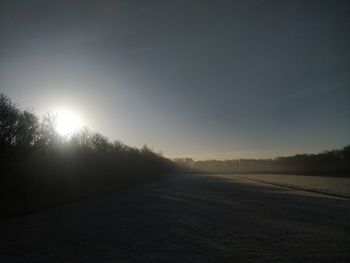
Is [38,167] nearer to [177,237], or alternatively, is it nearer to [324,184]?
[177,237]

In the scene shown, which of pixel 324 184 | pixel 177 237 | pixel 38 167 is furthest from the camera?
pixel 324 184

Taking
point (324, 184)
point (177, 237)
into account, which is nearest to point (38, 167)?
point (177, 237)

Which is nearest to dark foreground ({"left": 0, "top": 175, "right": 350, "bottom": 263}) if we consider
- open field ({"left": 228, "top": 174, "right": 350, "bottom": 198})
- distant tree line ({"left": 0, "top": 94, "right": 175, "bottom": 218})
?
distant tree line ({"left": 0, "top": 94, "right": 175, "bottom": 218})

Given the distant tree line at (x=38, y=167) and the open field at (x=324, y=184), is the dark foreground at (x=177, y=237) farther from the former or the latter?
the open field at (x=324, y=184)

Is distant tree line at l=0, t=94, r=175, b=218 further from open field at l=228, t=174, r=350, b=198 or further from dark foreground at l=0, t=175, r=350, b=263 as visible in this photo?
open field at l=228, t=174, r=350, b=198

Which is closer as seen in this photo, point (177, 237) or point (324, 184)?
point (177, 237)

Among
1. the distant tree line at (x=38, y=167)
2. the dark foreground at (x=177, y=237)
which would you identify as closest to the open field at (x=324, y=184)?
the dark foreground at (x=177, y=237)

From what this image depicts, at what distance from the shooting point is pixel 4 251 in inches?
387

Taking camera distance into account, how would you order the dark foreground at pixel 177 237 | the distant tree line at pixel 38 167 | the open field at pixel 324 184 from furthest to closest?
the open field at pixel 324 184 → the distant tree line at pixel 38 167 → the dark foreground at pixel 177 237

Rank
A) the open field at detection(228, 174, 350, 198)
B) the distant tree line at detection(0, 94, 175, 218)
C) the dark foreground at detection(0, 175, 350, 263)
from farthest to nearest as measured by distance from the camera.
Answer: the open field at detection(228, 174, 350, 198), the distant tree line at detection(0, 94, 175, 218), the dark foreground at detection(0, 175, 350, 263)

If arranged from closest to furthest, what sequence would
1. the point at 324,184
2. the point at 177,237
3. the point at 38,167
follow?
the point at 177,237 → the point at 38,167 → the point at 324,184

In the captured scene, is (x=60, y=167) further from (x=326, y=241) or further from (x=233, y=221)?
(x=326, y=241)

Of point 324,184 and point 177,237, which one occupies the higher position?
point 324,184

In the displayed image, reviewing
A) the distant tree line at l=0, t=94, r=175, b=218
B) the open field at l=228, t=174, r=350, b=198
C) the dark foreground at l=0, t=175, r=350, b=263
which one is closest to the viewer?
the dark foreground at l=0, t=175, r=350, b=263
